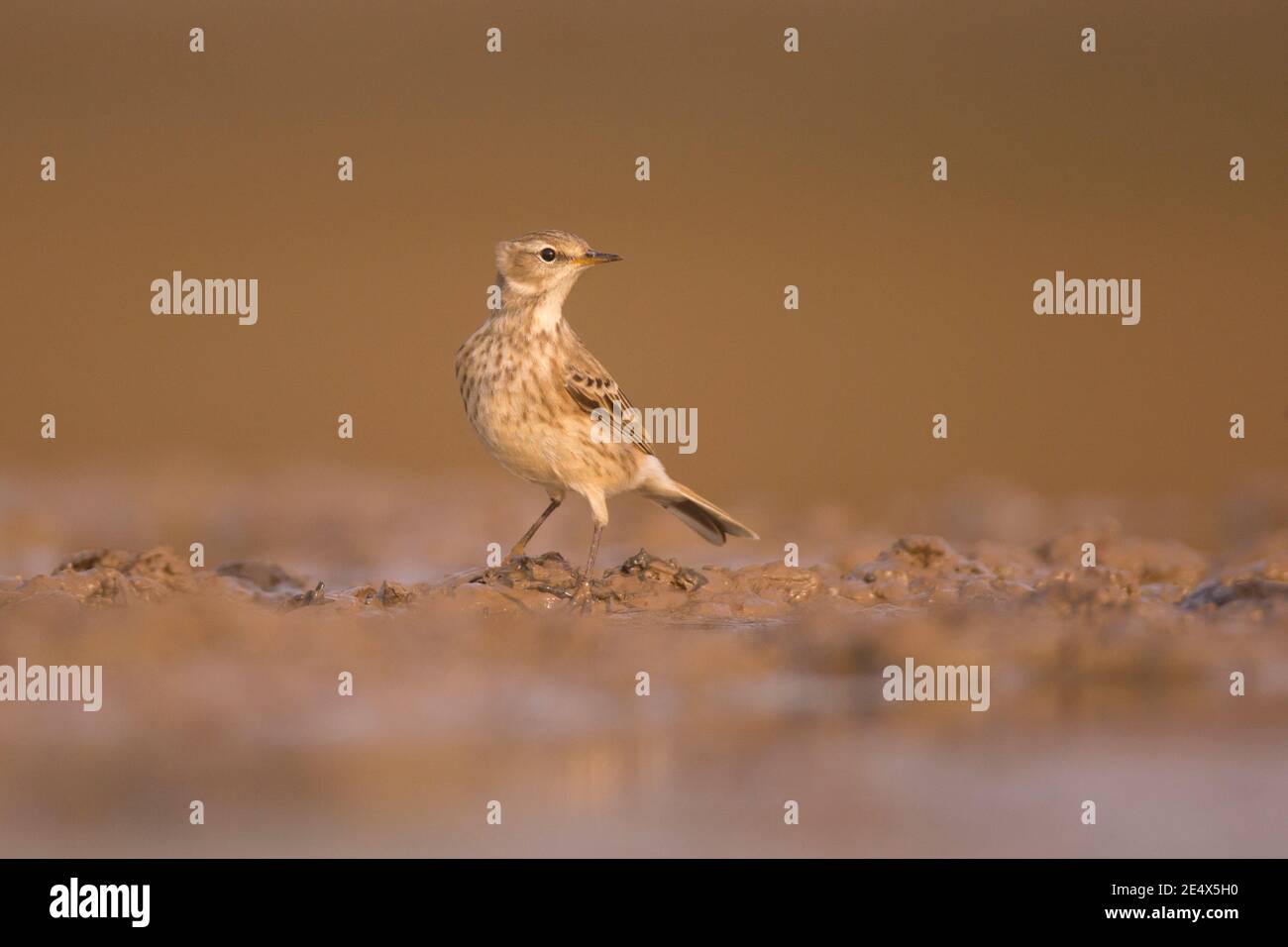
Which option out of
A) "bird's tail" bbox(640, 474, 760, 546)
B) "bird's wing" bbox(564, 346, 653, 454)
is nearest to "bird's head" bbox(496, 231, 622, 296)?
"bird's wing" bbox(564, 346, 653, 454)

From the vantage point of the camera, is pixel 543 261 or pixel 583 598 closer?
pixel 583 598

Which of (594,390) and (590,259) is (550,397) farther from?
(590,259)

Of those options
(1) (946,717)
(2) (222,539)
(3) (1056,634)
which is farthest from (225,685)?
(2) (222,539)

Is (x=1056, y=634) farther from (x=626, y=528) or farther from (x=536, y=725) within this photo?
(x=626, y=528)

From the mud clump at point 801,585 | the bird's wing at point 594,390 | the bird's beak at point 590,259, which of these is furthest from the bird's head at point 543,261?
the mud clump at point 801,585

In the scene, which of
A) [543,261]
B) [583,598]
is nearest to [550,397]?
[543,261]

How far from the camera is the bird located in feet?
25.2

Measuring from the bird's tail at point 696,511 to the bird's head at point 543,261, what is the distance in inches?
43.2

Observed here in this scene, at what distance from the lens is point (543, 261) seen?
8141 millimetres

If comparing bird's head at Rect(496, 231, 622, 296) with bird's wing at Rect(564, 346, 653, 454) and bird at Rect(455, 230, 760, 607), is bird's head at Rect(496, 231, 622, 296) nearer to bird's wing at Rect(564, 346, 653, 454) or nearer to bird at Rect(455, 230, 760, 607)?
bird at Rect(455, 230, 760, 607)

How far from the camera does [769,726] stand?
497cm

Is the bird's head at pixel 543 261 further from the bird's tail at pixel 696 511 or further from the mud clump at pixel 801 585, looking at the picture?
the mud clump at pixel 801 585

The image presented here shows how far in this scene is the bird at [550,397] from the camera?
7676 mm

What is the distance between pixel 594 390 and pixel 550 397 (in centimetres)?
26
